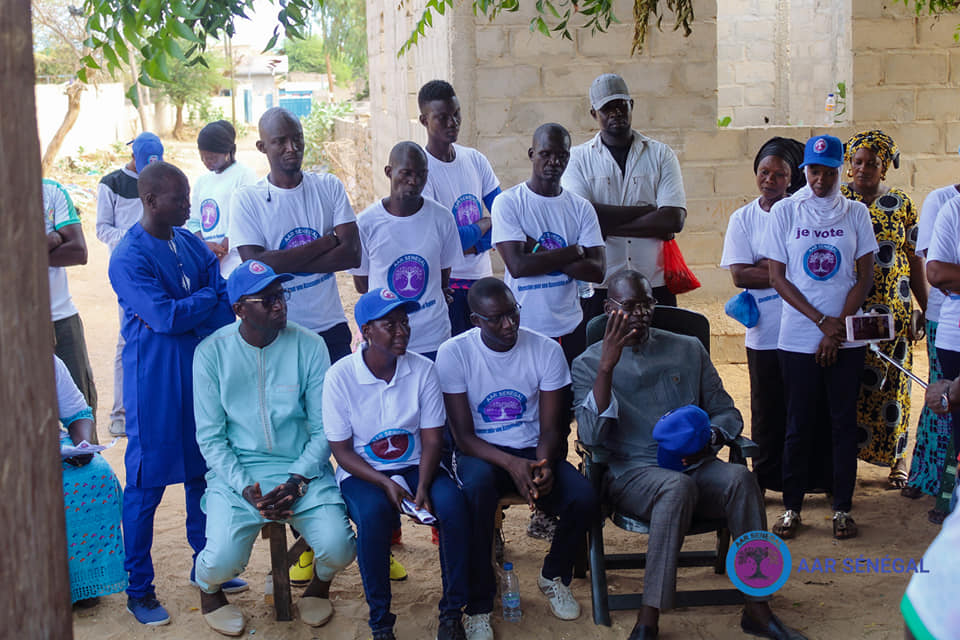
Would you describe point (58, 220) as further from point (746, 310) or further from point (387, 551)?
point (746, 310)

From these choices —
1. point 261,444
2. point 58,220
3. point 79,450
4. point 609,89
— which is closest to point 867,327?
point 609,89

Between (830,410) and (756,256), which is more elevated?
(756,256)

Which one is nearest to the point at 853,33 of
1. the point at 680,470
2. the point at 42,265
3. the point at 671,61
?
the point at 671,61

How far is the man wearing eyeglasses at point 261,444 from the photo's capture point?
3.95 m

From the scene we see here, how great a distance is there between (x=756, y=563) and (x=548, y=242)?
184 cm

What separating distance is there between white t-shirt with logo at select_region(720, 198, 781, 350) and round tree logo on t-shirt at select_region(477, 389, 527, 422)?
4.91ft

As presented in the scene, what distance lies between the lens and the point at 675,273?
5.34 meters

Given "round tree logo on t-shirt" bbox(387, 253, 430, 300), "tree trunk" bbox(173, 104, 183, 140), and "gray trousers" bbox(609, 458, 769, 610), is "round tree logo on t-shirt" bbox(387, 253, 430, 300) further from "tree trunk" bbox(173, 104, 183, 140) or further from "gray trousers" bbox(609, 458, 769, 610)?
"tree trunk" bbox(173, 104, 183, 140)

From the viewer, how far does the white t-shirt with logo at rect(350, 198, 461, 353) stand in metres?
4.75

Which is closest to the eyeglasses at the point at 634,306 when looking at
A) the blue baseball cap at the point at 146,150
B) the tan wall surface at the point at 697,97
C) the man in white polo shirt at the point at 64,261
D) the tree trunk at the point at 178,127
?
the man in white polo shirt at the point at 64,261

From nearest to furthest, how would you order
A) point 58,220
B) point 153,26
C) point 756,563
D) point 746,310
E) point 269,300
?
point 153,26, point 756,563, point 269,300, point 746,310, point 58,220

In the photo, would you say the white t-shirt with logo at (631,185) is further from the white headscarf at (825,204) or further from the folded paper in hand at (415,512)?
the folded paper in hand at (415,512)

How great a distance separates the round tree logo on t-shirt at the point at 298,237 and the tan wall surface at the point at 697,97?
9.76ft

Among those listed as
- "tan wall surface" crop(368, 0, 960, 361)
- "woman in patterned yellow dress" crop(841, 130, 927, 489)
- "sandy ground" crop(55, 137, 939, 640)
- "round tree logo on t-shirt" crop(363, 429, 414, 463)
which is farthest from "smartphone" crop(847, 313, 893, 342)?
"tan wall surface" crop(368, 0, 960, 361)
